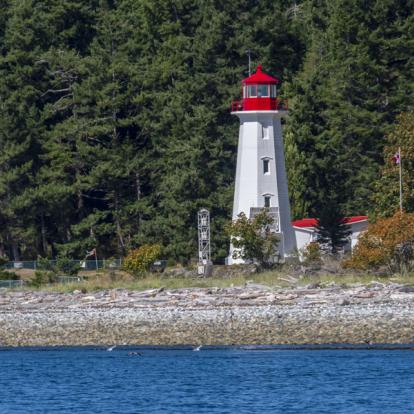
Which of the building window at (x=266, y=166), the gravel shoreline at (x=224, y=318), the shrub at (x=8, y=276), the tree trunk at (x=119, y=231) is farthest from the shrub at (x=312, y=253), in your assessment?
the tree trunk at (x=119, y=231)

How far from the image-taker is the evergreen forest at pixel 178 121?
69.0m

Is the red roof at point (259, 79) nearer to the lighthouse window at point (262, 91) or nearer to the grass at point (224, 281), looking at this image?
the lighthouse window at point (262, 91)

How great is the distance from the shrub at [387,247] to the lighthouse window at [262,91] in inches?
253

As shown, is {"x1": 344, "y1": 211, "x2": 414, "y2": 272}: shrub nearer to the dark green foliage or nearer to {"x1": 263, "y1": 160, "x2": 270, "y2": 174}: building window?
{"x1": 263, "y1": 160, "x2": 270, "y2": 174}: building window

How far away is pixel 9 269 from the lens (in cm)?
6444

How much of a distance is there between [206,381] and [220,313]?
5.30 metres

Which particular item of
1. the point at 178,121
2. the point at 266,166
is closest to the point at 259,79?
the point at 266,166

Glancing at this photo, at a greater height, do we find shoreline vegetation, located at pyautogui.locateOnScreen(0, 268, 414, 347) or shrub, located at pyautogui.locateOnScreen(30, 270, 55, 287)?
shrub, located at pyautogui.locateOnScreen(30, 270, 55, 287)

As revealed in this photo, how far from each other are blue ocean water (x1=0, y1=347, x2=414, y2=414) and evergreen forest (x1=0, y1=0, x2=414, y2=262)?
78.0 feet

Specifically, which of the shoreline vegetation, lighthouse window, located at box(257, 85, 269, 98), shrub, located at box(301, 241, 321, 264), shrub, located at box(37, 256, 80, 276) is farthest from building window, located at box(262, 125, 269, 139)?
shrub, located at box(37, 256, 80, 276)

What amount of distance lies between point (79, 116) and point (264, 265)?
58.9ft

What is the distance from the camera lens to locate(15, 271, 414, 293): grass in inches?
2071

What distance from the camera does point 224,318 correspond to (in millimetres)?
45500

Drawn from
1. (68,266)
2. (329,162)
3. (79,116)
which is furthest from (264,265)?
(79,116)
